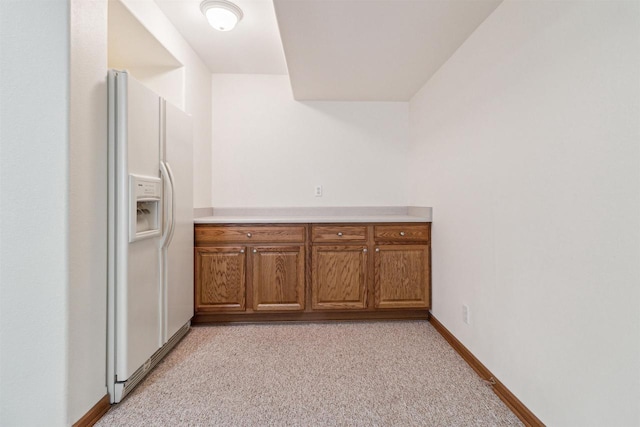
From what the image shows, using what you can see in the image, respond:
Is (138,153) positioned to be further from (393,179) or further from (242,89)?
(393,179)

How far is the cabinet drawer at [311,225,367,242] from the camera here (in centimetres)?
255

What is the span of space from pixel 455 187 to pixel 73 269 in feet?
7.22

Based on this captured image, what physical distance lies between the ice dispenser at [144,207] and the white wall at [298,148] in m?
1.21

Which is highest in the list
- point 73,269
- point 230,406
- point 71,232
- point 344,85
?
point 344,85

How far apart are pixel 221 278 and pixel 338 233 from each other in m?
1.06

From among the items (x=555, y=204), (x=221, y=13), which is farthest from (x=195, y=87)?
(x=555, y=204)

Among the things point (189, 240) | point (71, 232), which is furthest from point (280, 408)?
point (189, 240)

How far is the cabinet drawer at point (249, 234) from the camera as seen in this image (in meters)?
2.48

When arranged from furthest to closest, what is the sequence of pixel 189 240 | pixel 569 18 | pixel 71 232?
pixel 189 240 < pixel 71 232 < pixel 569 18

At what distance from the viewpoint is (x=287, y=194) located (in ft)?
10.1

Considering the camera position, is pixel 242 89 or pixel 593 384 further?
pixel 242 89

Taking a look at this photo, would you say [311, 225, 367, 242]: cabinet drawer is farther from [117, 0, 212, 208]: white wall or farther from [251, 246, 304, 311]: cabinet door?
[117, 0, 212, 208]: white wall

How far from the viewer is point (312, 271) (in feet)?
8.34

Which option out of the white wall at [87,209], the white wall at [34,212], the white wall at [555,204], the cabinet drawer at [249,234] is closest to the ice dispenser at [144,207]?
the white wall at [87,209]
